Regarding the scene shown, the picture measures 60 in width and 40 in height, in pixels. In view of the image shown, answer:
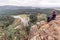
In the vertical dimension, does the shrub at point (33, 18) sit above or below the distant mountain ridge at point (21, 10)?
below

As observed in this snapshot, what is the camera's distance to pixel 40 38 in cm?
286

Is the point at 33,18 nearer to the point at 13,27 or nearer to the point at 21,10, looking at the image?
the point at 21,10

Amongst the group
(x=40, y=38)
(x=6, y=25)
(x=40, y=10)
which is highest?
(x=40, y=10)

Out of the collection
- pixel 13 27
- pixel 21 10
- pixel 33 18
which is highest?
pixel 21 10

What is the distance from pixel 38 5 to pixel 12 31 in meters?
0.78

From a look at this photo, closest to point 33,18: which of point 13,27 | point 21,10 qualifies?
point 21,10

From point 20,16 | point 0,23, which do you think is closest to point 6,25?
point 0,23

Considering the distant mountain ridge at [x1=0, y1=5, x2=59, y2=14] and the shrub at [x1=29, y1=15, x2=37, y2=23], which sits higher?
the distant mountain ridge at [x1=0, y1=5, x2=59, y2=14]

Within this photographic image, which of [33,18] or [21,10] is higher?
[21,10]

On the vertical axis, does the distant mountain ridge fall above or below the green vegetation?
above

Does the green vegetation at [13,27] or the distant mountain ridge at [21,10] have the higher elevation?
the distant mountain ridge at [21,10]

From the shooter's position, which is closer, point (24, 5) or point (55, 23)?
point (55, 23)

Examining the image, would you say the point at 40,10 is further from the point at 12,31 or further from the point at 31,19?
the point at 12,31

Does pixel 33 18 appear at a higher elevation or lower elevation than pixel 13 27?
higher
